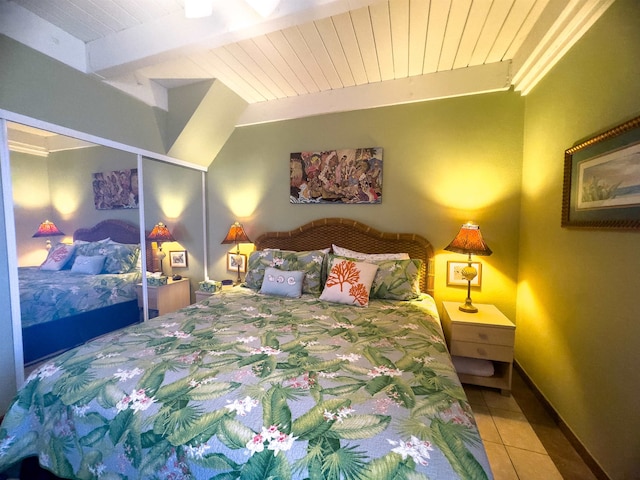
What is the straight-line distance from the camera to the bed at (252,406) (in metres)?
0.73

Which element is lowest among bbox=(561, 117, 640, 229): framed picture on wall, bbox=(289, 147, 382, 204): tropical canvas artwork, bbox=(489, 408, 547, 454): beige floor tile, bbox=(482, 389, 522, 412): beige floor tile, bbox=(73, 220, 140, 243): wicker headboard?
bbox=(482, 389, 522, 412): beige floor tile

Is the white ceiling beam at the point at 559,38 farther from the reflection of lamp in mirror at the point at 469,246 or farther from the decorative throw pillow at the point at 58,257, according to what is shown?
the decorative throw pillow at the point at 58,257

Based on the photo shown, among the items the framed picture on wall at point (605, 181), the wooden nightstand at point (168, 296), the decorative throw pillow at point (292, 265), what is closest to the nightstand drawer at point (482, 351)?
the framed picture on wall at point (605, 181)

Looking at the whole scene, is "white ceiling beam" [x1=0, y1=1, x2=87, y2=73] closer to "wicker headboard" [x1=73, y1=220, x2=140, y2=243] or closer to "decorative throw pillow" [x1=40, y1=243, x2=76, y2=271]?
"wicker headboard" [x1=73, y1=220, x2=140, y2=243]

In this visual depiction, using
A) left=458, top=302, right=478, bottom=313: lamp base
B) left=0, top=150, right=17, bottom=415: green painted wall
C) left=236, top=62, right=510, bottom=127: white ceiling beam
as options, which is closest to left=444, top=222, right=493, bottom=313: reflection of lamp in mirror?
left=458, top=302, right=478, bottom=313: lamp base

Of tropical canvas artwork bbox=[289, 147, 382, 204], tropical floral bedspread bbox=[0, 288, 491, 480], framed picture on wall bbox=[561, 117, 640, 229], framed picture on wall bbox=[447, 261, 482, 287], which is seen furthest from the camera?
tropical canvas artwork bbox=[289, 147, 382, 204]

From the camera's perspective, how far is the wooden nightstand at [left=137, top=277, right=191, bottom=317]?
262 centimetres

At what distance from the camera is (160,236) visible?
2.71 m

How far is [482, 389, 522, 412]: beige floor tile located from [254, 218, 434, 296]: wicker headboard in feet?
2.84

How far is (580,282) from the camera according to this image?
1.48m

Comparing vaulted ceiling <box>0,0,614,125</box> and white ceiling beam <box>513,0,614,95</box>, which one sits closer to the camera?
white ceiling beam <box>513,0,614,95</box>

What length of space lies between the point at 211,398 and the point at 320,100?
2.78 metres

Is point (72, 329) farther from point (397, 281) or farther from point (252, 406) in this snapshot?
point (397, 281)

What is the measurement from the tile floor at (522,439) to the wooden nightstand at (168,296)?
300cm
